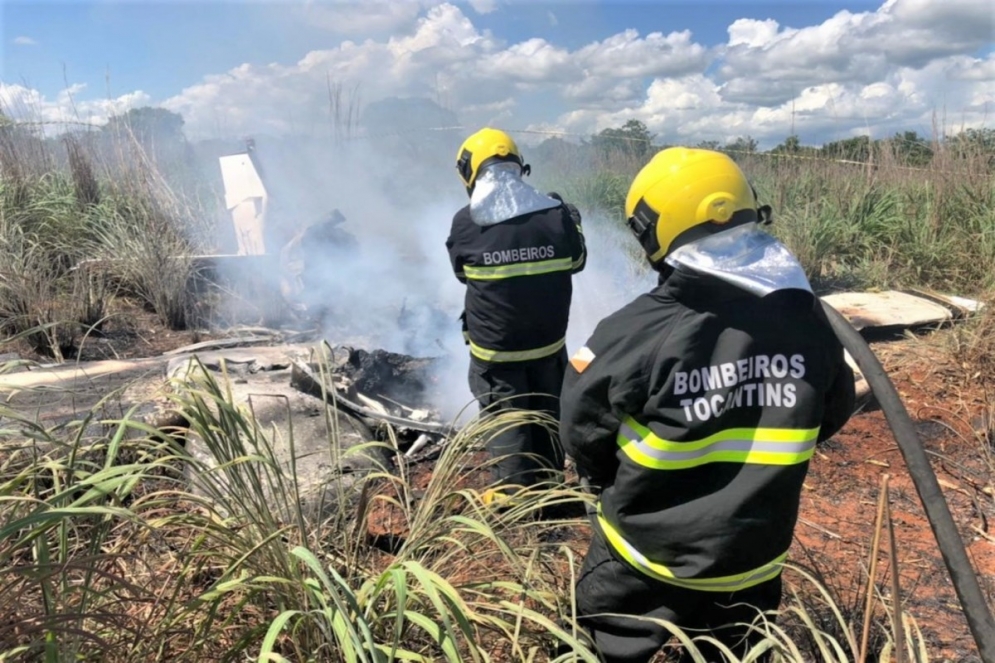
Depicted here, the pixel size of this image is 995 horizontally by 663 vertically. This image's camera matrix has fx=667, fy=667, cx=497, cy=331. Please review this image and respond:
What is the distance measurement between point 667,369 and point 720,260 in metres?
0.28

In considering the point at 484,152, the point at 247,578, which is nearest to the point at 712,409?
the point at 247,578

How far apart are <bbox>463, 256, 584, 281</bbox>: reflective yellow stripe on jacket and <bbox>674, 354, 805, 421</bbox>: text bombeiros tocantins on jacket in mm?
1842

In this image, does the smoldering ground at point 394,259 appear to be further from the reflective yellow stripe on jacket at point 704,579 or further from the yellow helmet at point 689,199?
the yellow helmet at point 689,199

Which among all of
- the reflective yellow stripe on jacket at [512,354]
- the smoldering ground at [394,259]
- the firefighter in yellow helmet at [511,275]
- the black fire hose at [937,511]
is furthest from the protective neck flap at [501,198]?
the black fire hose at [937,511]

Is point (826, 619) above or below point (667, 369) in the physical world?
below

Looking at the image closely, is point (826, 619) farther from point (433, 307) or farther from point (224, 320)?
point (224, 320)

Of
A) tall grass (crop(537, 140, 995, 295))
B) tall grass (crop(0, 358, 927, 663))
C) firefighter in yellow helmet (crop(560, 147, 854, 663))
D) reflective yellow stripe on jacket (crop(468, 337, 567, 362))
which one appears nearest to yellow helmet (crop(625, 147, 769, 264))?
firefighter in yellow helmet (crop(560, 147, 854, 663))

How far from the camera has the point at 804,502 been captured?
3.54 meters

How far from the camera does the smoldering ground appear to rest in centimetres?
575

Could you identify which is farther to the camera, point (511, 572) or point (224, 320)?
point (224, 320)

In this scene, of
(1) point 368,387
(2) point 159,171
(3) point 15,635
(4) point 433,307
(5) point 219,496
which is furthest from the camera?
(2) point 159,171

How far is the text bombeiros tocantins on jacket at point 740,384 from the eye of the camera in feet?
5.19

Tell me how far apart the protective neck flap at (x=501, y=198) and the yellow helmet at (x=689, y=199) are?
5.59ft

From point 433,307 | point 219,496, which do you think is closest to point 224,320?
point 433,307
